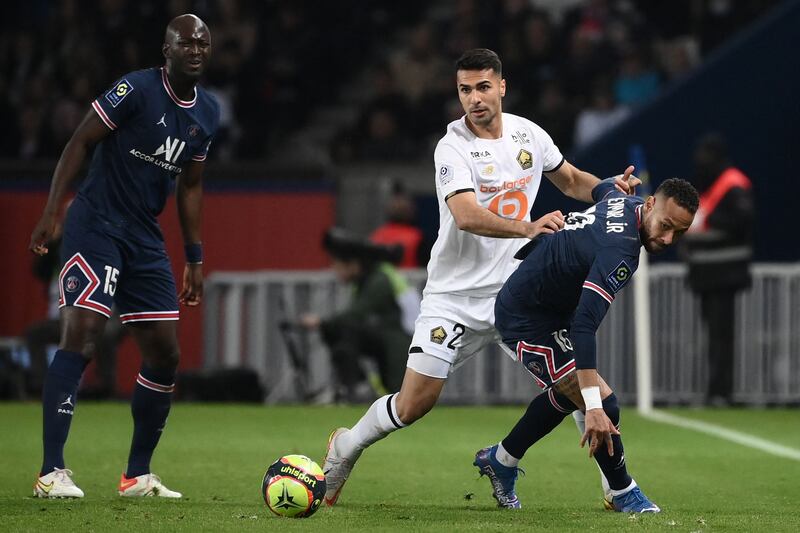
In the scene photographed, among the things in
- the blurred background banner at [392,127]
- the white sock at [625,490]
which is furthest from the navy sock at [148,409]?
the blurred background banner at [392,127]

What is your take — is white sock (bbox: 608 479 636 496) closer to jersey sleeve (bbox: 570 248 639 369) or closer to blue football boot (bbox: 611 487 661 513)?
blue football boot (bbox: 611 487 661 513)

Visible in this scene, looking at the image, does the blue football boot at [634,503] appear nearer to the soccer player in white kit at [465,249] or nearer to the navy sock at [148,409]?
the soccer player in white kit at [465,249]

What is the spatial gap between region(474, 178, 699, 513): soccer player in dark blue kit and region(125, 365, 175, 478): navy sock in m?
1.60

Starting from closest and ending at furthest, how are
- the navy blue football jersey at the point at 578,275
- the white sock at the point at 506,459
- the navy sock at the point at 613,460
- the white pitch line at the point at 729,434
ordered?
the navy blue football jersey at the point at 578,275
the navy sock at the point at 613,460
the white sock at the point at 506,459
the white pitch line at the point at 729,434

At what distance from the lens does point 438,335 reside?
7.29 metres

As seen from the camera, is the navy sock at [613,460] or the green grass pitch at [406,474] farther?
the navy sock at [613,460]

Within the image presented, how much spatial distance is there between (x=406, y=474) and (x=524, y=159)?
2.30 m

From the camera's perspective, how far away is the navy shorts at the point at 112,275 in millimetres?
7387

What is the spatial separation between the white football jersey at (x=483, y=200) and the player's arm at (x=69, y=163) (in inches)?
64.0

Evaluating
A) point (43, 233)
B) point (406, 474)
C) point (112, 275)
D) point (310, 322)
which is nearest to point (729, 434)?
point (406, 474)

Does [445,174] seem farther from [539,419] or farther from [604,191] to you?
[539,419]

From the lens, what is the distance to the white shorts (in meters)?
7.25

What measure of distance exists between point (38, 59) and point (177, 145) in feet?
45.7

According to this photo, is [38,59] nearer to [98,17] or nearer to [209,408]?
[98,17]
